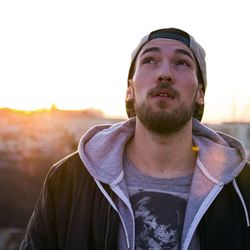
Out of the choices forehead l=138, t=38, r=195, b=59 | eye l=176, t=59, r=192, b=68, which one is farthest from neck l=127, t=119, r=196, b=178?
forehead l=138, t=38, r=195, b=59

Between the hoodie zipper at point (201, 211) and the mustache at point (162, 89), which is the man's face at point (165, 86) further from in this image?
the hoodie zipper at point (201, 211)

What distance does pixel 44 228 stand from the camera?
8.41 feet

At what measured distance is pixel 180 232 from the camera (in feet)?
7.95

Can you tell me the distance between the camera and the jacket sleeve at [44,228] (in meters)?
2.56

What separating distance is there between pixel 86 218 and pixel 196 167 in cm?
66

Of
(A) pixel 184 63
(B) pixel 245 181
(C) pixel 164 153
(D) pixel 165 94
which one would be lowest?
(B) pixel 245 181

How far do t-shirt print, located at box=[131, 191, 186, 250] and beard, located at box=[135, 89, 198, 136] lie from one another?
1.20ft

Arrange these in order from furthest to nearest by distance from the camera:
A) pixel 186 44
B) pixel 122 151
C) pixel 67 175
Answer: pixel 186 44 < pixel 122 151 < pixel 67 175

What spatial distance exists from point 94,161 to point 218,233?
2.53 feet

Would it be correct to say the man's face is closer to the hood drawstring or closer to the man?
the man

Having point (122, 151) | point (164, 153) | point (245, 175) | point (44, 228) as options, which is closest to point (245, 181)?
point (245, 175)

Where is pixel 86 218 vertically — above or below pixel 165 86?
below

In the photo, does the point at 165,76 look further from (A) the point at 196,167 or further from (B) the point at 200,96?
(A) the point at 196,167

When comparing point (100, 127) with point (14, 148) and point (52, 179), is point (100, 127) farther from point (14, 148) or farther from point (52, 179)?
point (14, 148)
